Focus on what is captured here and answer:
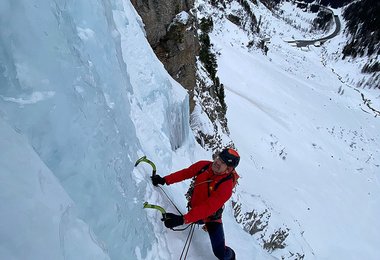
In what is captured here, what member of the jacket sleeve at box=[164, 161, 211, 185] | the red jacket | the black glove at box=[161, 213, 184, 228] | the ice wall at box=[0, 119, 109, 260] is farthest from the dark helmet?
the ice wall at box=[0, 119, 109, 260]

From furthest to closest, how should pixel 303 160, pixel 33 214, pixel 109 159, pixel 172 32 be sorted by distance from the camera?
pixel 303 160 < pixel 172 32 < pixel 109 159 < pixel 33 214

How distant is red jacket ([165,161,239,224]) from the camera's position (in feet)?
11.4

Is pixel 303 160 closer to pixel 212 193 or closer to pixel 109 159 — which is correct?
pixel 212 193

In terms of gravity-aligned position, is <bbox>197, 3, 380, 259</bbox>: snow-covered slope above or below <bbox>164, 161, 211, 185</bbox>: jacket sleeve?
below

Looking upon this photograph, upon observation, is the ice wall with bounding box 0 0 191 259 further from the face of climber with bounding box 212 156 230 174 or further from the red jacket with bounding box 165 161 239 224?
the face of climber with bounding box 212 156 230 174

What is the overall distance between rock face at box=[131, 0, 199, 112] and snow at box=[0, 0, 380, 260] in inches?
10.2

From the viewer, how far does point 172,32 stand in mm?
7414

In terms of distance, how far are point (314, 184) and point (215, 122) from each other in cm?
451

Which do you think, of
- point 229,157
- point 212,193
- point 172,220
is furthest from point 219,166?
point 172,220

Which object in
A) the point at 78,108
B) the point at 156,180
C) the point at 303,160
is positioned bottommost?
the point at 303,160

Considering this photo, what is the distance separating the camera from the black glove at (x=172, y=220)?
136 inches

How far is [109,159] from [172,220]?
969 millimetres

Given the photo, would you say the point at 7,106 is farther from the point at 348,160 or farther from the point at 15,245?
the point at 348,160

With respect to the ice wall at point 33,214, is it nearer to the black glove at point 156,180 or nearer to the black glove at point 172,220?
the black glove at point 172,220
